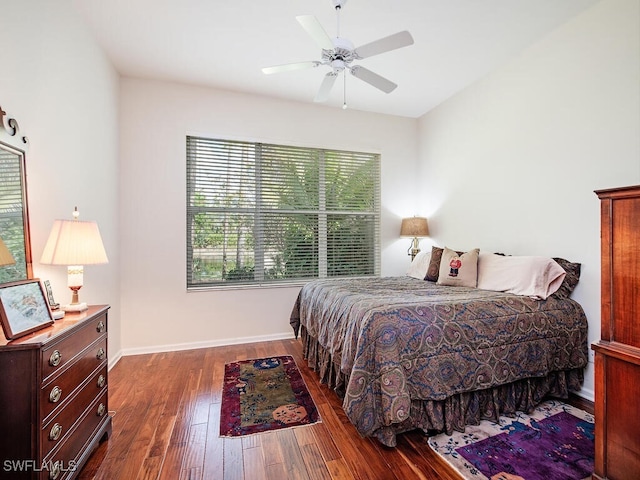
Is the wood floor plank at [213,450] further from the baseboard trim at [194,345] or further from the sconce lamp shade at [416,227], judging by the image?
the sconce lamp shade at [416,227]

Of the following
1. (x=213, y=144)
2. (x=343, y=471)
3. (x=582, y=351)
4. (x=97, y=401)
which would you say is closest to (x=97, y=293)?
(x=97, y=401)

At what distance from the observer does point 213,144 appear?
3.59 metres

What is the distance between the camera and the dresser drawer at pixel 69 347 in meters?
1.24

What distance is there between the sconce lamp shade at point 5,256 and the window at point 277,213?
6.56ft

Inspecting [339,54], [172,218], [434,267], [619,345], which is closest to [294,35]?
A: [339,54]

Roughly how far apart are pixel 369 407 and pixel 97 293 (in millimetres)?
2482

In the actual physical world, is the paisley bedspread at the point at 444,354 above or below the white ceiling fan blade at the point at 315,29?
below

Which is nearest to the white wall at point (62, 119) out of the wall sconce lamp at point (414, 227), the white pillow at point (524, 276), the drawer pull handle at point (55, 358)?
the drawer pull handle at point (55, 358)

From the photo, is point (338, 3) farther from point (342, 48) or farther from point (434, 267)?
point (434, 267)

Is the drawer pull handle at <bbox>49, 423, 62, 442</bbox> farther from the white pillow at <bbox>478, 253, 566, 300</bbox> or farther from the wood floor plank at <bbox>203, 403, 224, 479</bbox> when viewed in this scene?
the white pillow at <bbox>478, 253, 566, 300</bbox>

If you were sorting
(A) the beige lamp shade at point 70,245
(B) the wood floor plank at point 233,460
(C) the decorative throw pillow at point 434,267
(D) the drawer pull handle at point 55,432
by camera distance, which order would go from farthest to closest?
1. (C) the decorative throw pillow at point 434,267
2. (A) the beige lamp shade at point 70,245
3. (B) the wood floor plank at point 233,460
4. (D) the drawer pull handle at point 55,432

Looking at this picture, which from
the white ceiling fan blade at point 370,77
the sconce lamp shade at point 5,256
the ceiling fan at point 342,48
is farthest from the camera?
the white ceiling fan blade at point 370,77

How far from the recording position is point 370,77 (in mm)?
2363

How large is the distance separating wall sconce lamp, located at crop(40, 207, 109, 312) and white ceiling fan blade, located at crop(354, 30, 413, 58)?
2.08 m
